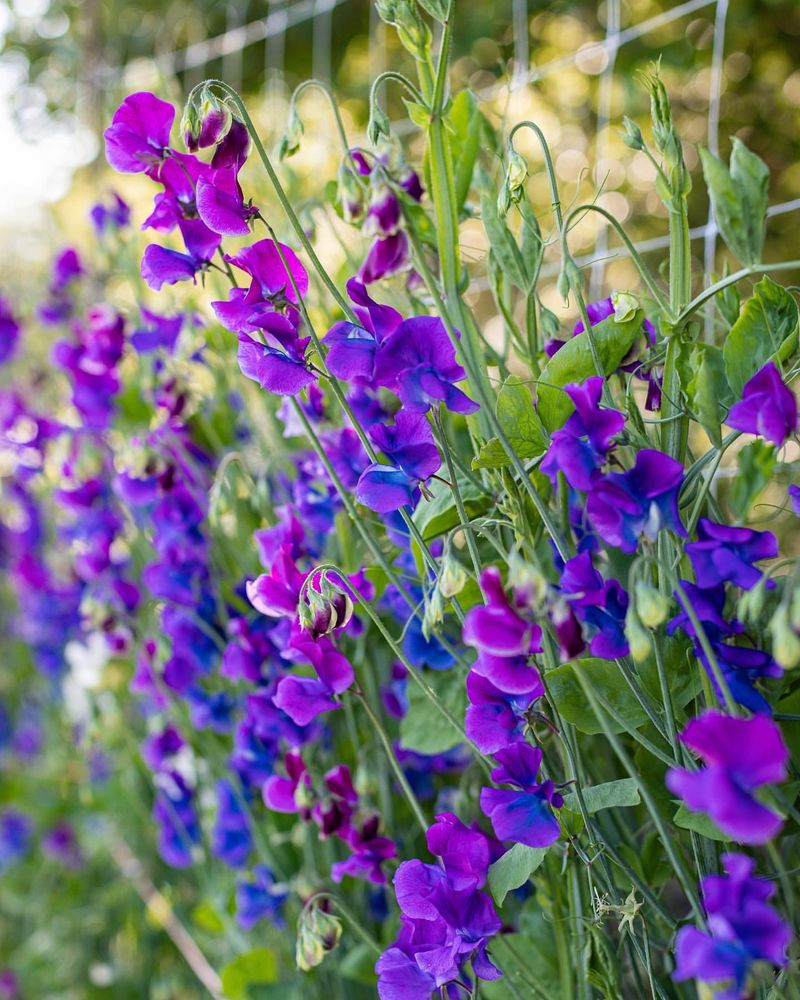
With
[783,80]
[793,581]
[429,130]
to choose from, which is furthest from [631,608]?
[783,80]

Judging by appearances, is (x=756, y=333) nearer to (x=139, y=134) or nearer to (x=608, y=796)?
(x=608, y=796)

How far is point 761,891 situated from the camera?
0.41 meters

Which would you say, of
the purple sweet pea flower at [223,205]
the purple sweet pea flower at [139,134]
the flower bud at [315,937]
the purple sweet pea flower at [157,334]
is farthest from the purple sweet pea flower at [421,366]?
the purple sweet pea flower at [157,334]

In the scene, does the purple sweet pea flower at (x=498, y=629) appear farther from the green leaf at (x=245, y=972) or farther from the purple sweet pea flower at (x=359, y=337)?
the green leaf at (x=245, y=972)

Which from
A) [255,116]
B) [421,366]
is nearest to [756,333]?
[421,366]

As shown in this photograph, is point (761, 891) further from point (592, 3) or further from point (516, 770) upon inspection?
point (592, 3)

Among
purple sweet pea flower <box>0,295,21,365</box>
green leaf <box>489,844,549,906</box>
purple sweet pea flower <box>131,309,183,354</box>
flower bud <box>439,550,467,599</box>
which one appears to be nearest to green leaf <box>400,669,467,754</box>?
green leaf <box>489,844,549,906</box>

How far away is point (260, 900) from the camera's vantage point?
934 mm

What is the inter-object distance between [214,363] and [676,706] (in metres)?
0.64

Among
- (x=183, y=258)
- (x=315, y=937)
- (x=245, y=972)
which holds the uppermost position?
(x=183, y=258)

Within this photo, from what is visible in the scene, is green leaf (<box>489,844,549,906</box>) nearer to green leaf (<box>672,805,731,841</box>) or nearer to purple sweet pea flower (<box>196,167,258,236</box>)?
green leaf (<box>672,805,731,841</box>)

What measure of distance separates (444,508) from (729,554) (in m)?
0.18

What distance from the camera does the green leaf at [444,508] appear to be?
61 cm

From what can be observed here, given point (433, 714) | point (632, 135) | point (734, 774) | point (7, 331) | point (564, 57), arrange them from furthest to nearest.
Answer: point (564, 57)
point (7, 331)
point (433, 714)
point (632, 135)
point (734, 774)
